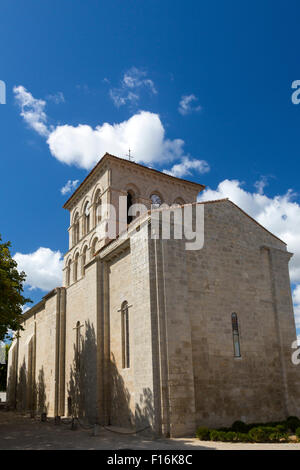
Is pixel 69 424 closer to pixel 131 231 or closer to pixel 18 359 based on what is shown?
pixel 131 231

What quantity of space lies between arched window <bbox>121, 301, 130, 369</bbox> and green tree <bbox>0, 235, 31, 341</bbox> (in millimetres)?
4721

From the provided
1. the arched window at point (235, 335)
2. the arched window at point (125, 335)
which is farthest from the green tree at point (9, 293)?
the arched window at point (235, 335)

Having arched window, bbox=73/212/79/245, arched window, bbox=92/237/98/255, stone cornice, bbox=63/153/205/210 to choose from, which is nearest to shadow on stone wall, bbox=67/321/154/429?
arched window, bbox=92/237/98/255

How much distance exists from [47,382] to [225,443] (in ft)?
51.8

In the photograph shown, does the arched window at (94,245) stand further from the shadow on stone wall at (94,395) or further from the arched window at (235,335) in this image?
the arched window at (235,335)

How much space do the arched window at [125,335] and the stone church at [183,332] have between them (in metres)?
0.04

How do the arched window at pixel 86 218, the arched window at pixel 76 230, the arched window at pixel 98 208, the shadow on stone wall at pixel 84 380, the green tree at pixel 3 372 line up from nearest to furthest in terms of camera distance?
1. the shadow on stone wall at pixel 84 380
2. the arched window at pixel 98 208
3. the arched window at pixel 86 218
4. the arched window at pixel 76 230
5. the green tree at pixel 3 372

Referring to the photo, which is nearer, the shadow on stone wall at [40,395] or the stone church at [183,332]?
the stone church at [183,332]

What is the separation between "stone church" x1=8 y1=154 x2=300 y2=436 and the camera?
1401 centimetres

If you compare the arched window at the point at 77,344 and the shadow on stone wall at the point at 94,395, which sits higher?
the arched window at the point at 77,344

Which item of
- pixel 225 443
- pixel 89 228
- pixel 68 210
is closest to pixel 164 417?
pixel 225 443

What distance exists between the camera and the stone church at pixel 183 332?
46.0 feet

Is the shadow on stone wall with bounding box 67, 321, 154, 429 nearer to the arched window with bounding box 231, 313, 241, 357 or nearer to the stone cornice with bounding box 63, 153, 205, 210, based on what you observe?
the arched window with bounding box 231, 313, 241, 357

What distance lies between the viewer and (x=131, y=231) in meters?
16.7
